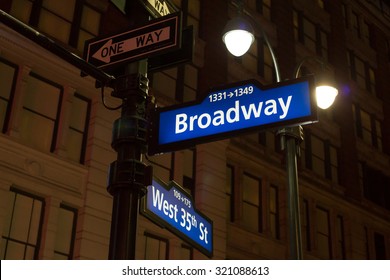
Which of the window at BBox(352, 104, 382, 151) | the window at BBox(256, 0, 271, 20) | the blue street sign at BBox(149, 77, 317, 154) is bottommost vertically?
the blue street sign at BBox(149, 77, 317, 154)

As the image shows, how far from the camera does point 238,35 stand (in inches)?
404

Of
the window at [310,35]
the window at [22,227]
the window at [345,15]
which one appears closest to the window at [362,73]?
the window at [345,15]

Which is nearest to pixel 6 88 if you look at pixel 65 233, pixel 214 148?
pixel 65 233

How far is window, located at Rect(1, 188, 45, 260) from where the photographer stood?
1335cm

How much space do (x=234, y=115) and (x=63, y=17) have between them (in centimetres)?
1267

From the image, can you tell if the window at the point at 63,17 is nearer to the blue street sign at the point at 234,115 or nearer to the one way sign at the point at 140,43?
the one way sign at the point at 140,43

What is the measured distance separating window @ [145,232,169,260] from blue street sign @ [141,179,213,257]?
35.0 feet

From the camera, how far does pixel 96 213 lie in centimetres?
Result: 1524

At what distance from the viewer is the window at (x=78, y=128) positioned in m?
15.9

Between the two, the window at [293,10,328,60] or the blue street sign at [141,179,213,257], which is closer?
the blue street sign at [141,179,213,257]

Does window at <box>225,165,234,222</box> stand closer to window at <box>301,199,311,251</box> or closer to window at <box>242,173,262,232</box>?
window at <box>242,173,262,232</box>

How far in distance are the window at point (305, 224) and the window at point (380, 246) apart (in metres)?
5.63

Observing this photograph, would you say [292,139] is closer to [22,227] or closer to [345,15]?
[22,227]

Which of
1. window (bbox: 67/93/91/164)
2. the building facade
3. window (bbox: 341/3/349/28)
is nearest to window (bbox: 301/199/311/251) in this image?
the building facade
